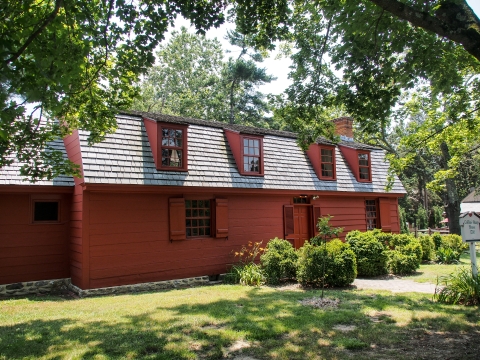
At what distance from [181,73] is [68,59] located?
3428 cm

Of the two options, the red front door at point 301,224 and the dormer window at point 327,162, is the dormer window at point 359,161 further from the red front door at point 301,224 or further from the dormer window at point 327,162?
the red front door at point 301,224

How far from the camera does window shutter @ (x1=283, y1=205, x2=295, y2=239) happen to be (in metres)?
13.8

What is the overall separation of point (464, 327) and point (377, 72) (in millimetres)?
4749

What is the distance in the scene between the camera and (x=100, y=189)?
977 cm

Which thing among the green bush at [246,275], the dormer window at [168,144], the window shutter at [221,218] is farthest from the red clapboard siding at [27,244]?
Result: the green bush at [246,275]

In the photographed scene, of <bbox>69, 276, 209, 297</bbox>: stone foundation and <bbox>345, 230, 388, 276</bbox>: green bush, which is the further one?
<bbox>345, 230, 388, 276</bbox>: green bush

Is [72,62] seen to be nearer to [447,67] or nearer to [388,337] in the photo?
[388,337]

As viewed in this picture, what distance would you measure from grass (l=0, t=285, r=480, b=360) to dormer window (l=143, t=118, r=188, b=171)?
4.38 m

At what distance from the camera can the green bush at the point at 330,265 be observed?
9664 millimetres

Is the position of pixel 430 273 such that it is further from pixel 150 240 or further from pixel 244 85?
pixel 244 85

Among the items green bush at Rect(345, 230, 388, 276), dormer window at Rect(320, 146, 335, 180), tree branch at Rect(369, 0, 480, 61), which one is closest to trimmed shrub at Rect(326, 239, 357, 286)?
green bush at Rect(345, 230, 388, 276)

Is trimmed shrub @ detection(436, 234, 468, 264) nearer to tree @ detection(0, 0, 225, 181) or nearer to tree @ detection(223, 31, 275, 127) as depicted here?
tree @ detection(0, 0, 225, 181)

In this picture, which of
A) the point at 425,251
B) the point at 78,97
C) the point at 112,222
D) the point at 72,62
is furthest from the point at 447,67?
the point at 425,251

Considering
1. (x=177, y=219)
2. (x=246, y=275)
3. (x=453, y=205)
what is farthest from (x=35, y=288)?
(x=453, y=205)
